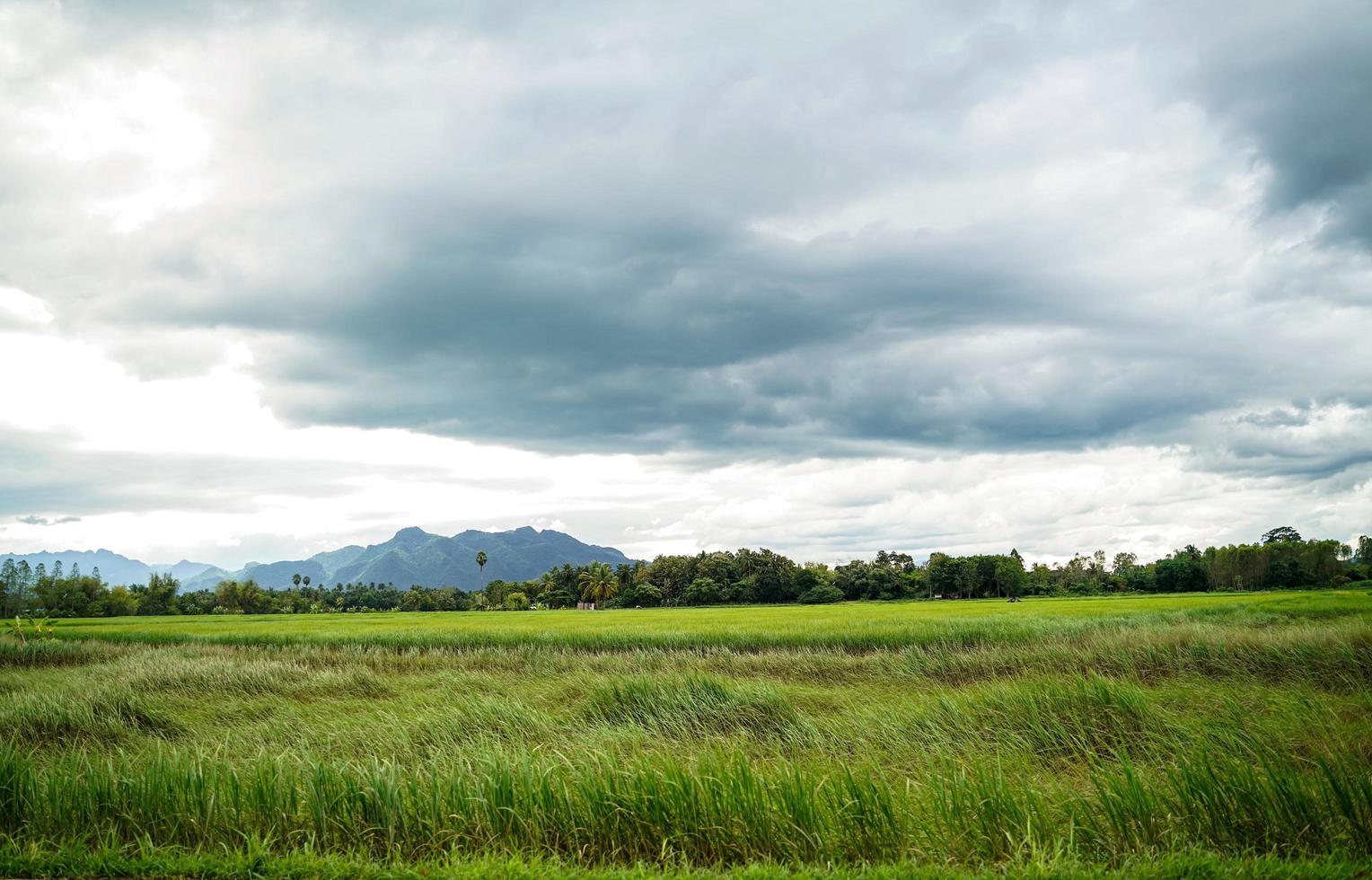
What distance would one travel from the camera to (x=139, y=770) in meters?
9.24

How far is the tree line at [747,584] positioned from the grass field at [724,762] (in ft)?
228

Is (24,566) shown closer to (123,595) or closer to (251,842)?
(123,595)

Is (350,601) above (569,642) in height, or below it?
below

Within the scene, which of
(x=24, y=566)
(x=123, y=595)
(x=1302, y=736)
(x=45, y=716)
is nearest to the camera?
(x=1302, y=736)

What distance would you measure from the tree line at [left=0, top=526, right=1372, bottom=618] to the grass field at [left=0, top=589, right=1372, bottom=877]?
6941cm

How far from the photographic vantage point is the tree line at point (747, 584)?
82500 mm

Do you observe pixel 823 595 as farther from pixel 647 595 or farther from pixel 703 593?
pixel 647 595

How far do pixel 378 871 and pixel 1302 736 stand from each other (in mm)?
14338

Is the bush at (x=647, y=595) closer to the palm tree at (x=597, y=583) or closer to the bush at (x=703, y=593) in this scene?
the bush at (x=703, y=593)

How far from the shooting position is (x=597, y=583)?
12456 cm

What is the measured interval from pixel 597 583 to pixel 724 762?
119m

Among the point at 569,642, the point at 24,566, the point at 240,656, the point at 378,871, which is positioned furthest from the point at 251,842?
the point at 24,566

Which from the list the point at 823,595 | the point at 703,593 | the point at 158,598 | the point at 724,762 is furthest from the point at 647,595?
the point at 724,762

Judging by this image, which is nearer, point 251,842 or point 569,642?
point 251,842
